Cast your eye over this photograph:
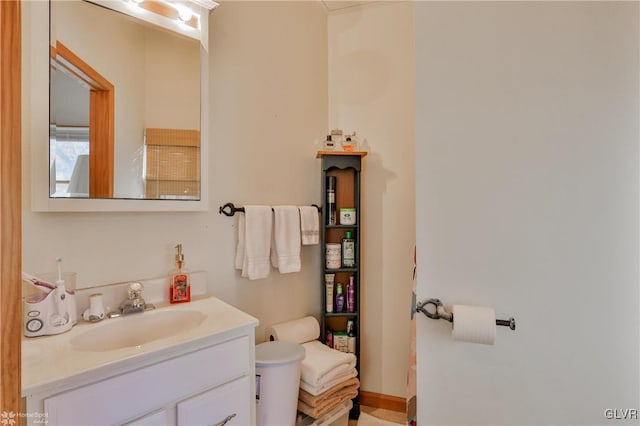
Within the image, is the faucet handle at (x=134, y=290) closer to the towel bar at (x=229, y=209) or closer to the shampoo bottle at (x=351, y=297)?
the towel bar at (x=229, y=209)

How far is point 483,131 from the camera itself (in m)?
0.88

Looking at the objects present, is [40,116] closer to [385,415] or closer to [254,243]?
[254,243]

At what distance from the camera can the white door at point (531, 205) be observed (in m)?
0.80

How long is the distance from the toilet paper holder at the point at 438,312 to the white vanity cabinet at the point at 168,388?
61 cm

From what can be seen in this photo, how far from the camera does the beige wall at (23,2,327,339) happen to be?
43.8 inches

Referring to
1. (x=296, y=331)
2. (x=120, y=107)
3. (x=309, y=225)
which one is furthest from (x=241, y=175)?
(x=296, y=331)

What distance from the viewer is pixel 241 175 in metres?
1.61

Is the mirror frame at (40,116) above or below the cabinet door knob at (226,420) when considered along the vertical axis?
above

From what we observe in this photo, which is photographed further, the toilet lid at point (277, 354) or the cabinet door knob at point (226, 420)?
the toilet lid at point (277, 354)

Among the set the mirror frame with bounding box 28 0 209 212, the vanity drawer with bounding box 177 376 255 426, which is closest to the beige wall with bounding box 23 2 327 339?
the mirror frame with bounding box 28 0 209 212

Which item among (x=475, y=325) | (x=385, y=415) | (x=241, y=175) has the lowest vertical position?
(x=385, y=415)

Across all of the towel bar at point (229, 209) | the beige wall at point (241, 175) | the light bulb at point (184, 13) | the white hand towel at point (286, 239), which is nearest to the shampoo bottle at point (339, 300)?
the beige wall at point (241, 175)

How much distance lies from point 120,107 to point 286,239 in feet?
3.17

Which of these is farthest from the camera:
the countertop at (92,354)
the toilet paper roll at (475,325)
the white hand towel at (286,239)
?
the white hand towel at (286,239)
